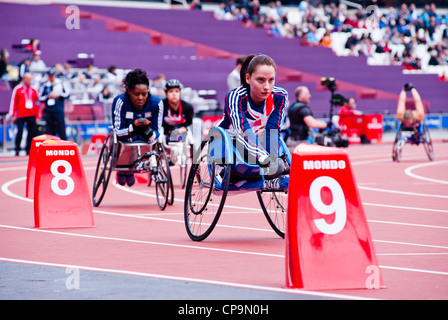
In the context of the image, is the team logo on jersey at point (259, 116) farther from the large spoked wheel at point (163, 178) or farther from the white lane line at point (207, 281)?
the large spoked wheel at point (163, 178)

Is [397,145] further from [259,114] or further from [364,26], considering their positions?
[364,26]

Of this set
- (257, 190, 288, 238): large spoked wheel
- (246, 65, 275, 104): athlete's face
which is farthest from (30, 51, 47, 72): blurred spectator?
(246, 65, 275, 104): athlete's face

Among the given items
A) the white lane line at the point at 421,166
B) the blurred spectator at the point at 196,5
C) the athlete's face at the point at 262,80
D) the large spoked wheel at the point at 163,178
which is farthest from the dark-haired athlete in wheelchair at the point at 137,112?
the blurred spectator at the point at 196,5

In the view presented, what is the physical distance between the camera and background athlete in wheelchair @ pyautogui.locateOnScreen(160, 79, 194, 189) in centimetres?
1518

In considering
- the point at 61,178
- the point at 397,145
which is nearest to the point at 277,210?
the point at 61,178

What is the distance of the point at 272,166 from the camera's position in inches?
348

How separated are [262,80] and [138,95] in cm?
403

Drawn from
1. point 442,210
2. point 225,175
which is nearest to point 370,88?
point 442,210

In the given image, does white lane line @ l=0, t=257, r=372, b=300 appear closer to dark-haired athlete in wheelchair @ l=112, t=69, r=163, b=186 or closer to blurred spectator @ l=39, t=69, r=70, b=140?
dark-haired athlete in wheelchair @ l=112, t=69, r=163, b=186

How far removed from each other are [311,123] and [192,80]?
54.0 ft

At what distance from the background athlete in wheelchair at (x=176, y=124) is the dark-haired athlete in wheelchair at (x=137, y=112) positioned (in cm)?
234

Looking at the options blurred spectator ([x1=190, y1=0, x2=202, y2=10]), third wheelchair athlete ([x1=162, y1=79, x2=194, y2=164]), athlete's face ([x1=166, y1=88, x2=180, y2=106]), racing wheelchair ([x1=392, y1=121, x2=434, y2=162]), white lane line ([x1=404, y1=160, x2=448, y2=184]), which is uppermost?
blurred spectator ([x1=190, y1=0, x2=202, y2=10])

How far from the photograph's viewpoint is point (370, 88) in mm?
40219

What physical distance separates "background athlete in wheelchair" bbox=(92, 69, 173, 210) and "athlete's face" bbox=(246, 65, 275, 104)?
11.9ft
